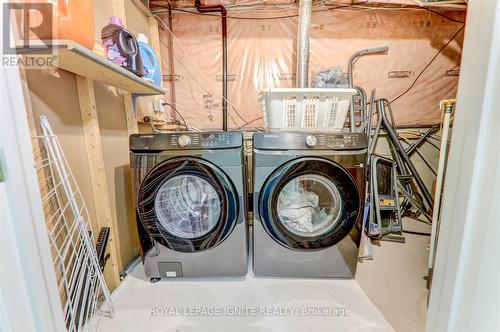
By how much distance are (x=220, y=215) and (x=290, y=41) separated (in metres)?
1.80

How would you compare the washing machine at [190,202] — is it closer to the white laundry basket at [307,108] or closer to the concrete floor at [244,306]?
the concrete floor at [244,306]

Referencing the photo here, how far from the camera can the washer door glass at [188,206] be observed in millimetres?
1227

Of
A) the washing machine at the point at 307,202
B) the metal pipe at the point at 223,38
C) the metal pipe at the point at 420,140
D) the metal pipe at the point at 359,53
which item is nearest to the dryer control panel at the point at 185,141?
the washing machine at the point at 307,202

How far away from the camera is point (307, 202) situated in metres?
1.35

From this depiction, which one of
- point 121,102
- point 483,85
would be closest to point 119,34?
point 121,102

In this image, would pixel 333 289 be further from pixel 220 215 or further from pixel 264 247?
pixel 220 215

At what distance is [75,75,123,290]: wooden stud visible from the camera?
3.55 feet

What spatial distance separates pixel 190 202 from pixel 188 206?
0.03 meters

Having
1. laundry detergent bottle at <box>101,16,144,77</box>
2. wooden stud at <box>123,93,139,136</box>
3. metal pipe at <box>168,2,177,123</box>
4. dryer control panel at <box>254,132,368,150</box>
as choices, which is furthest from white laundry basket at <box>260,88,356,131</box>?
metal pipe at <box>168,2,177,123</box>

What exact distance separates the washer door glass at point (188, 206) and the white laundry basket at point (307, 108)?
2.00ft

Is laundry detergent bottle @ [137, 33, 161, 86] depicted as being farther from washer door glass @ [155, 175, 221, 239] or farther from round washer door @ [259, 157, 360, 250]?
round washer door @ [259, 157, 360, 250]

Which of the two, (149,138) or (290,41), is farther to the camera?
(290,41)

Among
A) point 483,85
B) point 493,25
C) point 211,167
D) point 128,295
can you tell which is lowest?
Result: point 128,295

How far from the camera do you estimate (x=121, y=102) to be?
1429 millimetres
